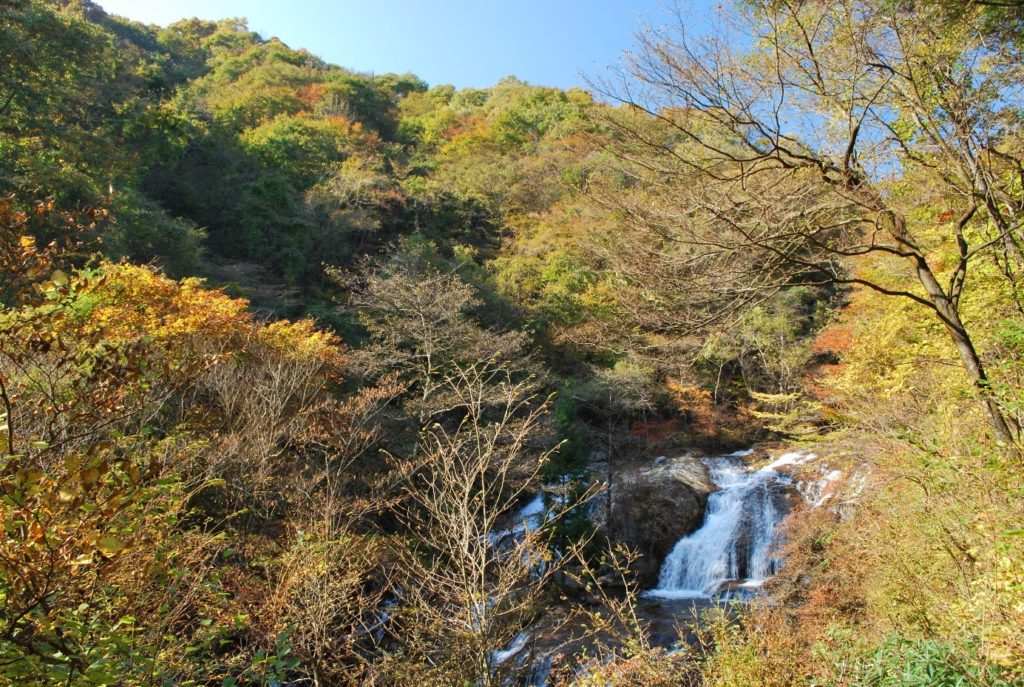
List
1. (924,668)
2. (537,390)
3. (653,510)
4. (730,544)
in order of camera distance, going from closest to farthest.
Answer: (924,668) < (730,544) < (653,510) < (537,390)

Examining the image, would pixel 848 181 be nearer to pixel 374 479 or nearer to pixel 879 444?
pixel 879 444

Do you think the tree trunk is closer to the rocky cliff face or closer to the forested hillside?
the forested hillside

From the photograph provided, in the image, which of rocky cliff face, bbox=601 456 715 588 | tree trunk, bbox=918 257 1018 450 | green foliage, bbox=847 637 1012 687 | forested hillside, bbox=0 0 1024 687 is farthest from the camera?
rocky cliff face, bbox=601 456 715 588

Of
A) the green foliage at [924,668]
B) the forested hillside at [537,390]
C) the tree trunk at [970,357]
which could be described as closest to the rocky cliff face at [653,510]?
the forested hillside at [537,390]

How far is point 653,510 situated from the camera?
13.2m

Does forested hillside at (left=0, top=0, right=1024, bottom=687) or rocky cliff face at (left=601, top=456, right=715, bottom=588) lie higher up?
forested hillside at (left=0, top=0, right=1024, bottom=687)

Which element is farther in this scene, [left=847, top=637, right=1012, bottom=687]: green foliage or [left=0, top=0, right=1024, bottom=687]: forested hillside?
[left=0, top=0, right=1024, bottom=687]: forested hillside

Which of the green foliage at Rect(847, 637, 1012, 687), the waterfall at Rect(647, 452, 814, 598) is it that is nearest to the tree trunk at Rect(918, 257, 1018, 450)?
the green foliage at Rect(847, 637, 1012, 687)

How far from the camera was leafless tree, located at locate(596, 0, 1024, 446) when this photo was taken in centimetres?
413

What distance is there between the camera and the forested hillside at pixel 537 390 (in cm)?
341

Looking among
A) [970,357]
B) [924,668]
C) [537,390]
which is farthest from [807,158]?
[537,390]

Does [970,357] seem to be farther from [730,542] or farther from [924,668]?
[730,542]

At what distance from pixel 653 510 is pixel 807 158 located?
33.7 ft

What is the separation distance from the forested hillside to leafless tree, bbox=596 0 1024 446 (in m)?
0.03
